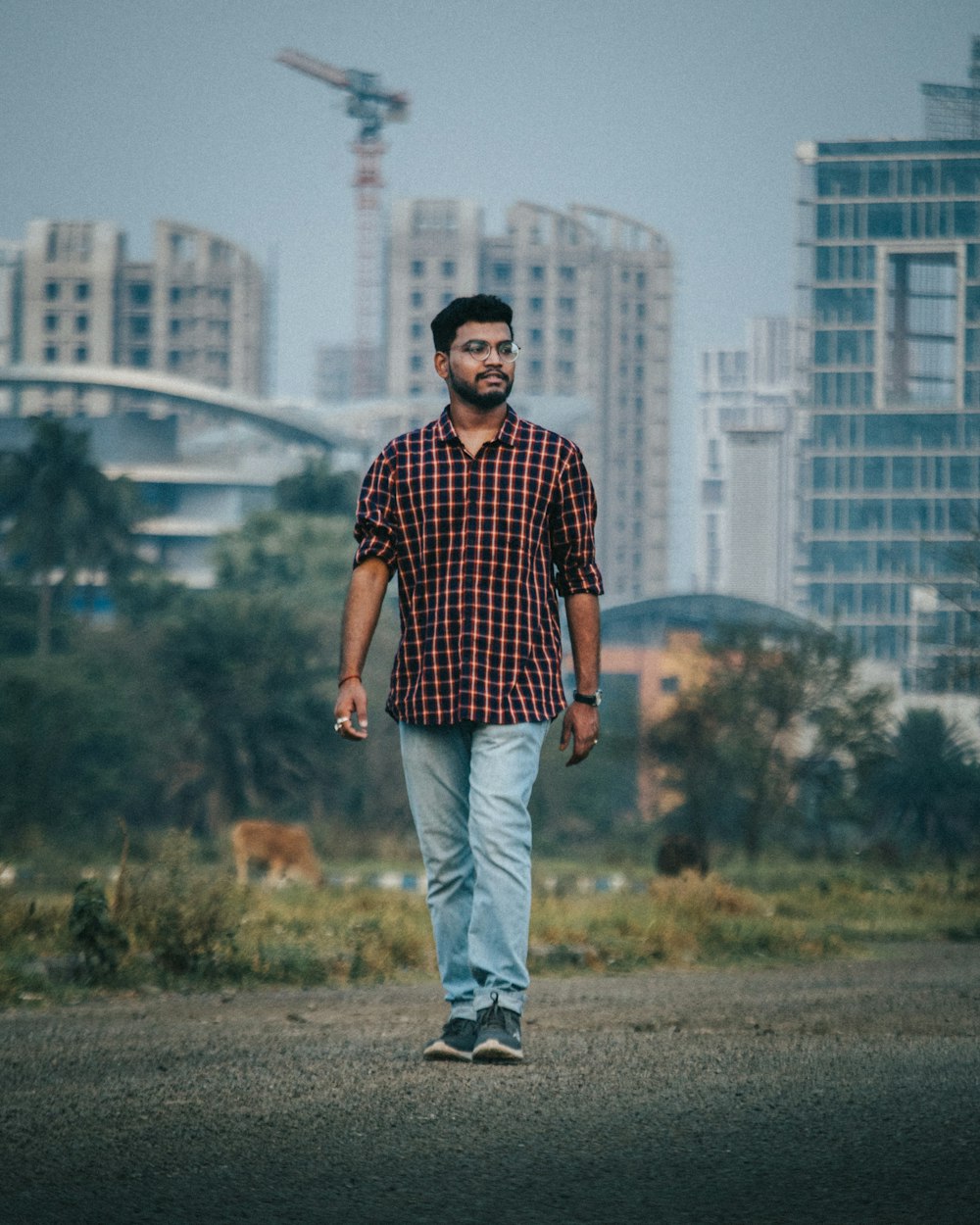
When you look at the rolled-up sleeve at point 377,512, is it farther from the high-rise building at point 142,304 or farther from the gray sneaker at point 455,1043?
the high-rise building at point 142,304

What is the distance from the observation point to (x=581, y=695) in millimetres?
5770

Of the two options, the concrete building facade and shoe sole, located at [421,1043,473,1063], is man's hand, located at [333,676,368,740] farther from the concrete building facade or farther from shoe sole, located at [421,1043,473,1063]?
the concrete building facade

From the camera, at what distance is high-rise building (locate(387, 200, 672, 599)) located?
190750 mm

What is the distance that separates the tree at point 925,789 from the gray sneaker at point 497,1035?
156 feet

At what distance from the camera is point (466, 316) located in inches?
224

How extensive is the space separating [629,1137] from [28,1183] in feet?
3.88

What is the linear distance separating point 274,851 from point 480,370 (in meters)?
26.0

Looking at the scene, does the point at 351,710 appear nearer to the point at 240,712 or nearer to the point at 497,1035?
the point at 497,1035

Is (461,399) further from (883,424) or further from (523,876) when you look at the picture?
(883,424)

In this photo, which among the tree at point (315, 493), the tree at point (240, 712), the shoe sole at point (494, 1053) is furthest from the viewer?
the tree at point (315, 493)

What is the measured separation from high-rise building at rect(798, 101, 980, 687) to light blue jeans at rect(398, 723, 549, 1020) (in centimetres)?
16085

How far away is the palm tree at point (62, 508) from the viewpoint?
252 ft

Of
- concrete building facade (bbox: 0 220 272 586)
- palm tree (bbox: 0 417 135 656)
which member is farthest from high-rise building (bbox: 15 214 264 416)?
palm tree (bbox: 0 417 135 656)

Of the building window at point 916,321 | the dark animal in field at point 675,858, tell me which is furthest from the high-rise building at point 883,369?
the dark animal in field at point 675,858
